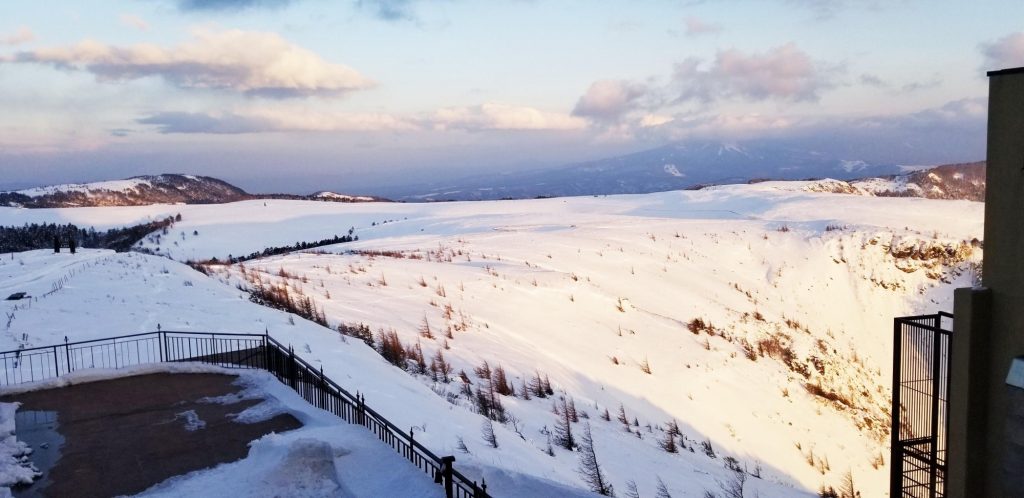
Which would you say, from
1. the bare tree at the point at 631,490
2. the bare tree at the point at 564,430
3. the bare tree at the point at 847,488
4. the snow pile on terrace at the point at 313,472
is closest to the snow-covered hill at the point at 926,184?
the bare tree at the point at 847,488

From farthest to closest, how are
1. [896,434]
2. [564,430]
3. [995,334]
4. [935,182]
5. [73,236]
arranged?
[935,182] → [73,236] → [564,430] → [896,434] → [995,334]

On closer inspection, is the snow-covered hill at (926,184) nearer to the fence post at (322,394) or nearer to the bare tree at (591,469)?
the bare tree at (591,469)

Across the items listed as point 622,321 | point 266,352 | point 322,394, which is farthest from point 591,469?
point 622,321

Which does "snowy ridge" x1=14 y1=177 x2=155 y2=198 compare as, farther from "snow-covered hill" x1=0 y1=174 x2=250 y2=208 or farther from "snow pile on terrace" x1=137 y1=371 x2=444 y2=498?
"snow pile on terrace" x1=137 y1=371 x2=444 y2=498

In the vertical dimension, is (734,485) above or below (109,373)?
below

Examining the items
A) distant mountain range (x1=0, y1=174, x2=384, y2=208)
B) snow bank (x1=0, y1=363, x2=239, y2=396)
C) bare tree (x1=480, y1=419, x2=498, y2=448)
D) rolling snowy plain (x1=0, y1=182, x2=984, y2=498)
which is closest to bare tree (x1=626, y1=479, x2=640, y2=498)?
rolling snowy plain (x1=0, y1=182, x2=984, y2=498)

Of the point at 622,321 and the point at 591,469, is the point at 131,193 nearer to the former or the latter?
the point at 622,321

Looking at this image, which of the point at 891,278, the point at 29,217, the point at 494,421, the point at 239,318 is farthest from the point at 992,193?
the point at 29,217
